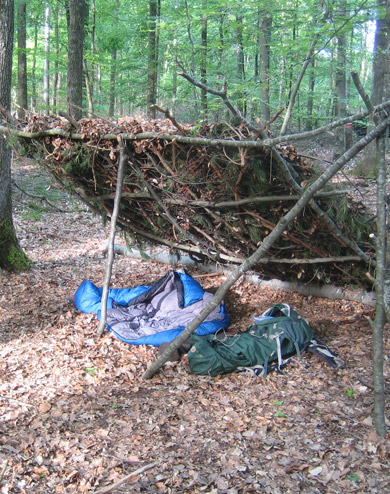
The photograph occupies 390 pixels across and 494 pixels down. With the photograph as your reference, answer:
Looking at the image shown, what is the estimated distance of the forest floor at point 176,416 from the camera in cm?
296

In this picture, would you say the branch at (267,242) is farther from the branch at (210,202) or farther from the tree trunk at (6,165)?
the tree trunk at (6,165)

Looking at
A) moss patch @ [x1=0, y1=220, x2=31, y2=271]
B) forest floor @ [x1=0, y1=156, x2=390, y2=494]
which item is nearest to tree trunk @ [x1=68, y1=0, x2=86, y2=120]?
moss patch @ [x1=0, y1=220, x2=31, y2=271]

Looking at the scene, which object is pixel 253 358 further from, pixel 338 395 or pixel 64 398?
pixel 64 398

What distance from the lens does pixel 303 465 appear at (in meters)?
3.07

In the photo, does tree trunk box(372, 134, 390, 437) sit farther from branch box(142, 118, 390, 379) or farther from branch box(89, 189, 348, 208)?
branch box(89, 189, 348, 208)

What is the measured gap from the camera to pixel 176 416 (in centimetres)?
374

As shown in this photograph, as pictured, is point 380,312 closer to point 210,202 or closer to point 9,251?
point 210,202

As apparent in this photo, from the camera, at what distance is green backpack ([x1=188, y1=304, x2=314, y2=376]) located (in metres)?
4.41

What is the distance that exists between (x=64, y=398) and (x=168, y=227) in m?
2.67

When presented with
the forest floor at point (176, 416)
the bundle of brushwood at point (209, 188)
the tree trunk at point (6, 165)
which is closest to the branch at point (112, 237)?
the bundle of brushwood at point (209, 188)

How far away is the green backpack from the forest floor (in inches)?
4.6

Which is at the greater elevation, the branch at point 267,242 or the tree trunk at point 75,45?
the tree trunk at point 75,45

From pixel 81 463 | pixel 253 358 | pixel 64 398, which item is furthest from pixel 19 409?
pixel 253 358

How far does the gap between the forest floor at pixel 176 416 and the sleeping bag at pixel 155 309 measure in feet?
0.63
